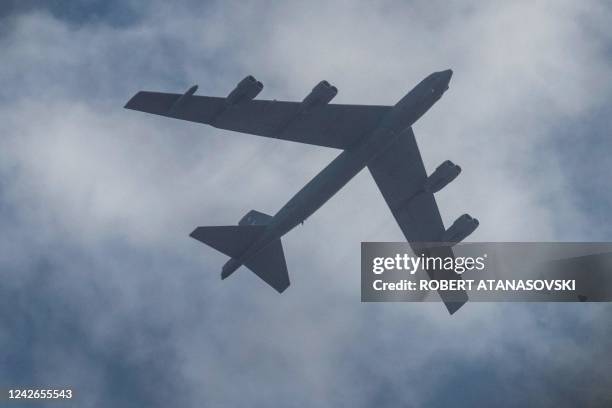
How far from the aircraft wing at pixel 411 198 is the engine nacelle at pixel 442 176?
208 centimetres

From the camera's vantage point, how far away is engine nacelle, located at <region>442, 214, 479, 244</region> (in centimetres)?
6869

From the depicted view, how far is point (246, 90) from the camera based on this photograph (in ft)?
195

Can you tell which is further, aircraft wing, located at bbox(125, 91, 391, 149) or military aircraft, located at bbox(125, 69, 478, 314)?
aircraft wing, located at bbox(125, 91, 391, 149)

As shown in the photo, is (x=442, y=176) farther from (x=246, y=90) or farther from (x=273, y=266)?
(x=246, y=90)

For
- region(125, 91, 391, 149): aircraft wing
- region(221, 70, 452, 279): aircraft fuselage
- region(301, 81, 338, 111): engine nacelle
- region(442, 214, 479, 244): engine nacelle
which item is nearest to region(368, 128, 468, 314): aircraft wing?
region(442, 214, 479, 244): engine nacelle

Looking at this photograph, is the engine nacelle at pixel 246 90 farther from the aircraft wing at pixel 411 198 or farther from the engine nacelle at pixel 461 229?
the engine nacelle at pixel 461 229

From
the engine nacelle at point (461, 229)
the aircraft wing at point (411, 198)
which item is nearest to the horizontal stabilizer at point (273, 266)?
the aircraft wing at point (411, 198)

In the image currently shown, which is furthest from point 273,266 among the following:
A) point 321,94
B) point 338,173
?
point 321,94

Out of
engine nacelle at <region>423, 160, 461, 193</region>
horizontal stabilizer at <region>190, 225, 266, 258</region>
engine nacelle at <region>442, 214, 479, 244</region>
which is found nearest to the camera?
horizontal stabilizer at <region>190, 225, 266, 258</region>

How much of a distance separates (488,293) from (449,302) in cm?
1120

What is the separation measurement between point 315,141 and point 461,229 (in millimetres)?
14890

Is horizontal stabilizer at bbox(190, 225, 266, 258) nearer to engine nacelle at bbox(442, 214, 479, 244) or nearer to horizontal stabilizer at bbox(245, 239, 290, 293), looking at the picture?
horizontal stabilizer at bbox(245, 239, 290, 293)

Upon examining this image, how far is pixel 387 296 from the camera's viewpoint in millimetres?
61219

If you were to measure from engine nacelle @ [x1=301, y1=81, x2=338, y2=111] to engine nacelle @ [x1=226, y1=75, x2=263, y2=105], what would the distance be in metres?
4.00
